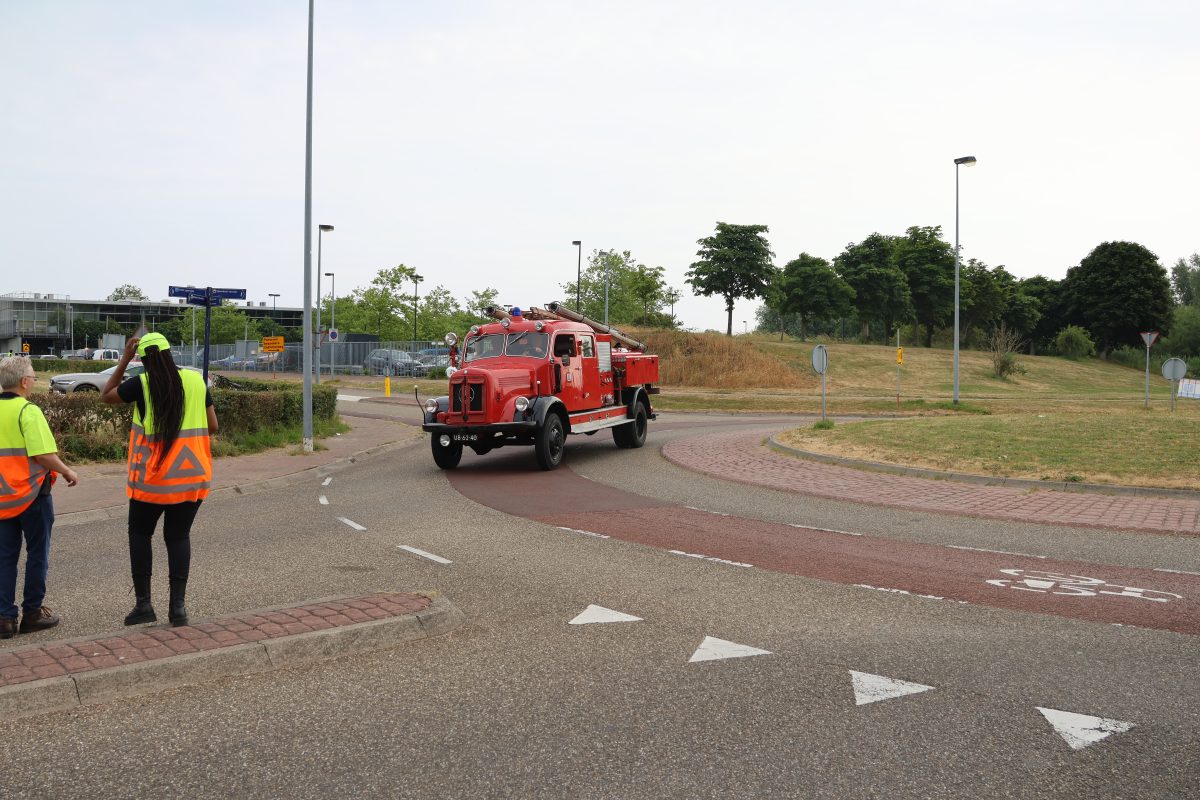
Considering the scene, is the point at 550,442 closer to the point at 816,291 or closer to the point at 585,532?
the point at 585,532

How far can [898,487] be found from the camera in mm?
13125

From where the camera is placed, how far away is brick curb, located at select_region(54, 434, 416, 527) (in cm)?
1059

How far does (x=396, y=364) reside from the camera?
51875 millimetres

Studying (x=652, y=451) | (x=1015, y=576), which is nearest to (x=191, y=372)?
(x=1015, y=576)

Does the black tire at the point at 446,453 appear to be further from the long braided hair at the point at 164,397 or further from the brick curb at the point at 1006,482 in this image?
the long braided hair at the point at 164,397

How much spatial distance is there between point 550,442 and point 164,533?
9753 millimetres

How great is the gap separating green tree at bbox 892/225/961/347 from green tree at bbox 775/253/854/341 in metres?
8.49

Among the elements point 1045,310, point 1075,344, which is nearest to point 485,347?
point 1075,344

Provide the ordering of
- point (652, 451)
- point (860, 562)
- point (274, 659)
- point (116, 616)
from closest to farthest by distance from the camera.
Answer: point (274, 659)
point (116, 616)
point (860, 562)
point (652, 451)

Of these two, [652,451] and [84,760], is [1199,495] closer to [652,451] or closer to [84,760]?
[652,451]

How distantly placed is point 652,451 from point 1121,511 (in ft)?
30.2

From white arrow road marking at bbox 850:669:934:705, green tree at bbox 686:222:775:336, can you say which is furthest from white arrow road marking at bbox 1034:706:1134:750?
green tree at bbox 686:222:775:336

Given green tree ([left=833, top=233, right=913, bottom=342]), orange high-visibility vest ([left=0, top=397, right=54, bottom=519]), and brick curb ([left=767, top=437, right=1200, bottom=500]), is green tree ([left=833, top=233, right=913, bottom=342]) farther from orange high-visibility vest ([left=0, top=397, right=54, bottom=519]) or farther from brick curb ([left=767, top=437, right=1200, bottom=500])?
orange high-visibility vest ([left=0, top=397, right=54, bottom=519])

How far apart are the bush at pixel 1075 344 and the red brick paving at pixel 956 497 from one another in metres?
71.3
